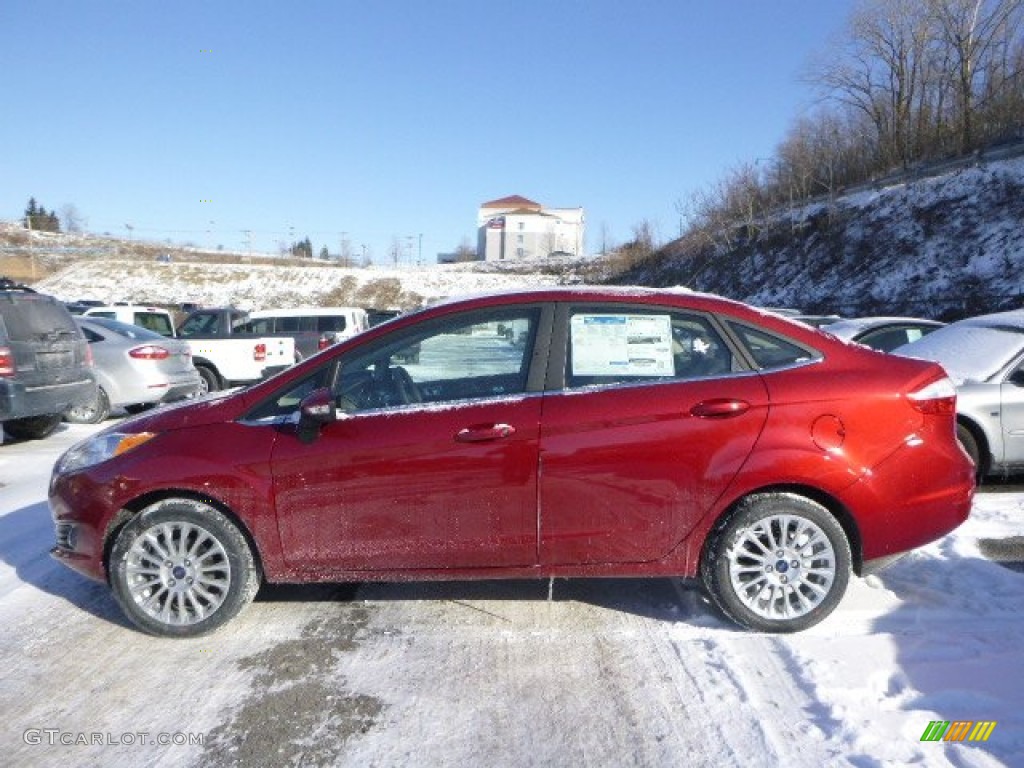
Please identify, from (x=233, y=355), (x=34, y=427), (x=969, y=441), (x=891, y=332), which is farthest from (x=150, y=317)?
(x=969, y=441)

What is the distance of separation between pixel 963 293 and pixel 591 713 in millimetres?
23247

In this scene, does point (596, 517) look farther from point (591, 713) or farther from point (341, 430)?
point (341, 430)

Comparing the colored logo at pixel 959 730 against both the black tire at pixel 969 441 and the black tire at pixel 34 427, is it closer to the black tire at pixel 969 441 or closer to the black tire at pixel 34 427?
the black tire at pixel 969 441

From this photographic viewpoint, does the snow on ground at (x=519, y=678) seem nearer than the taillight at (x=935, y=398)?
Yes

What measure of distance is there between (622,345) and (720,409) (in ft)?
1.83

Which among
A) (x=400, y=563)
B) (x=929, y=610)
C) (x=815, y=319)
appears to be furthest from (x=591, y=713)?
(x=815, y=319)

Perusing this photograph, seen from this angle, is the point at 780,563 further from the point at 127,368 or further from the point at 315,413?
the point at 127,368

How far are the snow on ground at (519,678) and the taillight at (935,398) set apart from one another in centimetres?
102

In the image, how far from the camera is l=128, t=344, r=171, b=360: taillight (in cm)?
1031

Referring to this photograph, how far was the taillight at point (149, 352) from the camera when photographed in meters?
10.3

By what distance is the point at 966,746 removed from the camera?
106 inches

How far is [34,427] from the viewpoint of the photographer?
9.03 meters

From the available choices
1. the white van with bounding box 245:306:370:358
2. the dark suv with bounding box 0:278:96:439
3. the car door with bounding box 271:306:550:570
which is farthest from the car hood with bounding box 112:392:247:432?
the white van with bounding box 245:306:370:358

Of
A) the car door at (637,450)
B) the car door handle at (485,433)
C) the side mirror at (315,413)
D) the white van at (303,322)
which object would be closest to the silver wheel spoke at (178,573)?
the side mirror at (315,413)
